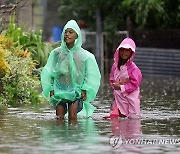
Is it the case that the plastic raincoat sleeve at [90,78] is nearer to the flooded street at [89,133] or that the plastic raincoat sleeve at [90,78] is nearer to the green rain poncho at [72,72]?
the green rain poncho at [72,72]

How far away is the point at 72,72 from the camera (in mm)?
14305

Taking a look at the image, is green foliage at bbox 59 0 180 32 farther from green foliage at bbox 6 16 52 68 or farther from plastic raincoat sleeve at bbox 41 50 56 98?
plastic raincoat sleeve at bbox 41 50 56 98

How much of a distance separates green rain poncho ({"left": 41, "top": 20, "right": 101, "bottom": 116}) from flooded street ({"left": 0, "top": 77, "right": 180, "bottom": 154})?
430 millimetres

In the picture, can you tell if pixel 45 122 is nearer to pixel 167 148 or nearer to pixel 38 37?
pixel 167 148

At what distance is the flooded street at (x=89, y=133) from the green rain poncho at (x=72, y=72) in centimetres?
43

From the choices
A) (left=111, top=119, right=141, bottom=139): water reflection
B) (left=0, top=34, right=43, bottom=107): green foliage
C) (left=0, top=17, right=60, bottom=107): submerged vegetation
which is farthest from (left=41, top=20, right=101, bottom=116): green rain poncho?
(left=0, top=34, right=43, bottom=107): green foliage

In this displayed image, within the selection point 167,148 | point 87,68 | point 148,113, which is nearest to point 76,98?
point 87,68

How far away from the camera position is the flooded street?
10.6 meters

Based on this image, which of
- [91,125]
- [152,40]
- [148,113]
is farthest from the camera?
[152,40]

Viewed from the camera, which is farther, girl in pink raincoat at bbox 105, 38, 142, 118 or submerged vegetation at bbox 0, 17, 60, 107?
submerged vegetation at bbox 0, 17, 60, 107

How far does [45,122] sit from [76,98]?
69 centimetres

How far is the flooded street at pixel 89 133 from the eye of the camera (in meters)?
10.6

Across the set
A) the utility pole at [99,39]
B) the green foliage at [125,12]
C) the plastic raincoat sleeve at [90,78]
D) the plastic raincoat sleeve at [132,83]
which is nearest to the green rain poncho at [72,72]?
the plastic raincoat sleeve at [90,78]

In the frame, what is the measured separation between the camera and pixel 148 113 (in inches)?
631
